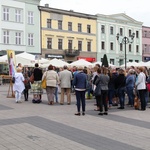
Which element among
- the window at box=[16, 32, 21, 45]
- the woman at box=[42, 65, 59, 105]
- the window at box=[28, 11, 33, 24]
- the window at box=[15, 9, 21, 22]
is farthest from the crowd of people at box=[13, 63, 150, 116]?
the window at box=[28, 11, 33, 24]

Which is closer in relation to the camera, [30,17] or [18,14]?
[18,14]

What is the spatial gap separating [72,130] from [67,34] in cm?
3973

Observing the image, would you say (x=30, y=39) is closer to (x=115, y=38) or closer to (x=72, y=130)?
(x=115, y=38)

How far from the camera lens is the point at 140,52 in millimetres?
59688

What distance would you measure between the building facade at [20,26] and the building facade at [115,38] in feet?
41.5

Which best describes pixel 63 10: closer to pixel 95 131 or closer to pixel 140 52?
pixel 140 52

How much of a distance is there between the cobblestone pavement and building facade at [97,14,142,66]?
136ft

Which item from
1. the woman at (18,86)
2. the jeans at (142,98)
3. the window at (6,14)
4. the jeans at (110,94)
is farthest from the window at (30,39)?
the jeans at (142,98)

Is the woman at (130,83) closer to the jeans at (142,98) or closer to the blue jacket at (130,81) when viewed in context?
the blue jacket at (130,81)

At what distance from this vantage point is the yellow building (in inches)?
1751

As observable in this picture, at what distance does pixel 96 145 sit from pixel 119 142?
2.09 feet

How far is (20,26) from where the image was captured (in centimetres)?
4191

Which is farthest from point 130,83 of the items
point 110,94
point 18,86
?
point 18,86

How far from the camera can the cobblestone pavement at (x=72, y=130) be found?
6.57m
